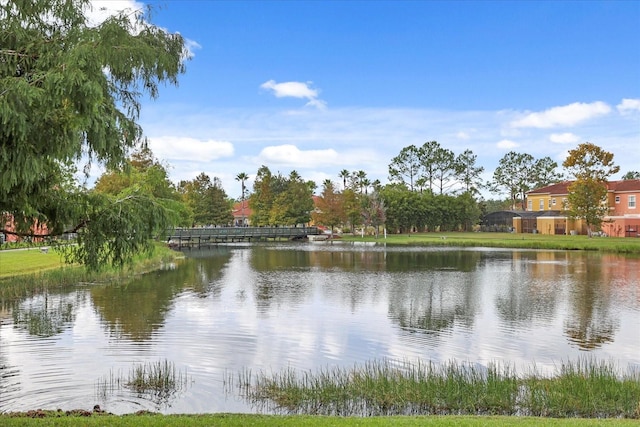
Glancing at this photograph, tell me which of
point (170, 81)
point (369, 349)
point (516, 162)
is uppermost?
point (516, 162)

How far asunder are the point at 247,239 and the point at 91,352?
63.2 m

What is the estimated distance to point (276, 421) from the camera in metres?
7.66

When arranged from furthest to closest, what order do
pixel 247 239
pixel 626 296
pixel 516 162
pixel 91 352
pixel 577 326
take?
pixel 516 162 → pixel 247 239 → pixel 626 296 → pixel 577 326 → pixel 91 352

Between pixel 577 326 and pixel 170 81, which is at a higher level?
pixel 170 81

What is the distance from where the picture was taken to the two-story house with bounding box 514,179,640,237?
198 ft

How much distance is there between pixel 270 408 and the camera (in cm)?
952

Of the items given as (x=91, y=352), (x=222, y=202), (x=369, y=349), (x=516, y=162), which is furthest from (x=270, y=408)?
(x=516, y=162)

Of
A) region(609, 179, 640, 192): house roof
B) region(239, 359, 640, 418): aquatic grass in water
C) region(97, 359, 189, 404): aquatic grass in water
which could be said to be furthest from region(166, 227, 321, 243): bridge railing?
region(239, 359, 640, 418): aquatic grass in water

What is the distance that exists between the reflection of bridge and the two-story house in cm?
3091

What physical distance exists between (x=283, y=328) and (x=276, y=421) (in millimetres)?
9045

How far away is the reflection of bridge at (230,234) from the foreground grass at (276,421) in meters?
57.0

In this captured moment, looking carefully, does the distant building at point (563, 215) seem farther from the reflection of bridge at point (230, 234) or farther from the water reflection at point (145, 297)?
the water reflection at point (145, 297)

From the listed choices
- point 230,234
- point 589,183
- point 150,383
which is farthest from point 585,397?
point 230,234

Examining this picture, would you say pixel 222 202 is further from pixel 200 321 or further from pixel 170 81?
pixel 170 81
